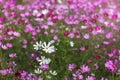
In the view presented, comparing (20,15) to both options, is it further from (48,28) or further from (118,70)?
(118,70)

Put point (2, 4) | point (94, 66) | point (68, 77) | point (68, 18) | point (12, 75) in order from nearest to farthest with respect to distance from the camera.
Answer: point (12, 75) → point (68, 77) → point (94, 66) → point (68, 18) → point (2, 4)

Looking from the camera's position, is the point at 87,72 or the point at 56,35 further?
the point at 56,35

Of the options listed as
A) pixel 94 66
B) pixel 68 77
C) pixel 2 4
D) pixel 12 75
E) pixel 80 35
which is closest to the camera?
pixel 12 75

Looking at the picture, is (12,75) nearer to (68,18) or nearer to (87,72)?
(87,72)

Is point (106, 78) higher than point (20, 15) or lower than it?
lower

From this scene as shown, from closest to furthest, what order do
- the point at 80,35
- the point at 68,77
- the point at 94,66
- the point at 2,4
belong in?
the point at 68,77
the point at 94,66
the point at 80,35
the point at 2,4

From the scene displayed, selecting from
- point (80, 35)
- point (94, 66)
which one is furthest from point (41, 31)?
point (94, 66)
